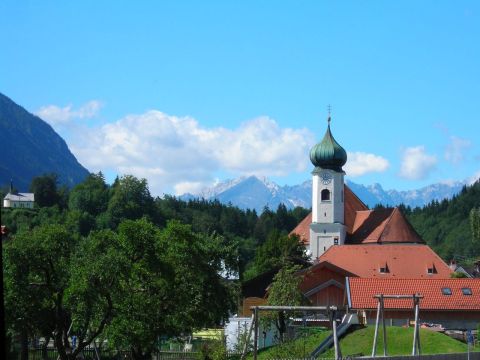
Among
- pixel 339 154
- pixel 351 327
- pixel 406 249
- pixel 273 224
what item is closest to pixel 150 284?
pixel 351 327

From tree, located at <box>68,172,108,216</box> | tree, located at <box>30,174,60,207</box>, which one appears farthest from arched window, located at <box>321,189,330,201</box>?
tree, located at <box>30,174,60,207</box>

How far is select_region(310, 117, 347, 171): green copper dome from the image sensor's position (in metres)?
108

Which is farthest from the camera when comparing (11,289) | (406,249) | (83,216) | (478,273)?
(83,216)

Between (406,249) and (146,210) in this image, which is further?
(146,210)

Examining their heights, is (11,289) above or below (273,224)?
below

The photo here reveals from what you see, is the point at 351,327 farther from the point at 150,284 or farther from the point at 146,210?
the point at 146,210

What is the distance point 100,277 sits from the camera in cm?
3092

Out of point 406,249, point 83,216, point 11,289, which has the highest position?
point 83,216

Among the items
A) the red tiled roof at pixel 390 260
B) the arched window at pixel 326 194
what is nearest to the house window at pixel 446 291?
the red tiled roof at pixel 390 260

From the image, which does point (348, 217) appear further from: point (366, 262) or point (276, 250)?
point (366, 262)

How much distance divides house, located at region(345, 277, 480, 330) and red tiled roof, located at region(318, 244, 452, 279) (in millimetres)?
30639

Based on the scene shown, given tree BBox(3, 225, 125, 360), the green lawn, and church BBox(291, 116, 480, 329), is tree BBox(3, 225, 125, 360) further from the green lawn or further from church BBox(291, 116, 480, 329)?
church BBox(291, 116, 480, 329)

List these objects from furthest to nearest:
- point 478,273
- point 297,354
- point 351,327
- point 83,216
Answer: point 83,216 < point 478,273 < point 351,327 < point 297,354

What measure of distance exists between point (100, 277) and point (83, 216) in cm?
12029
